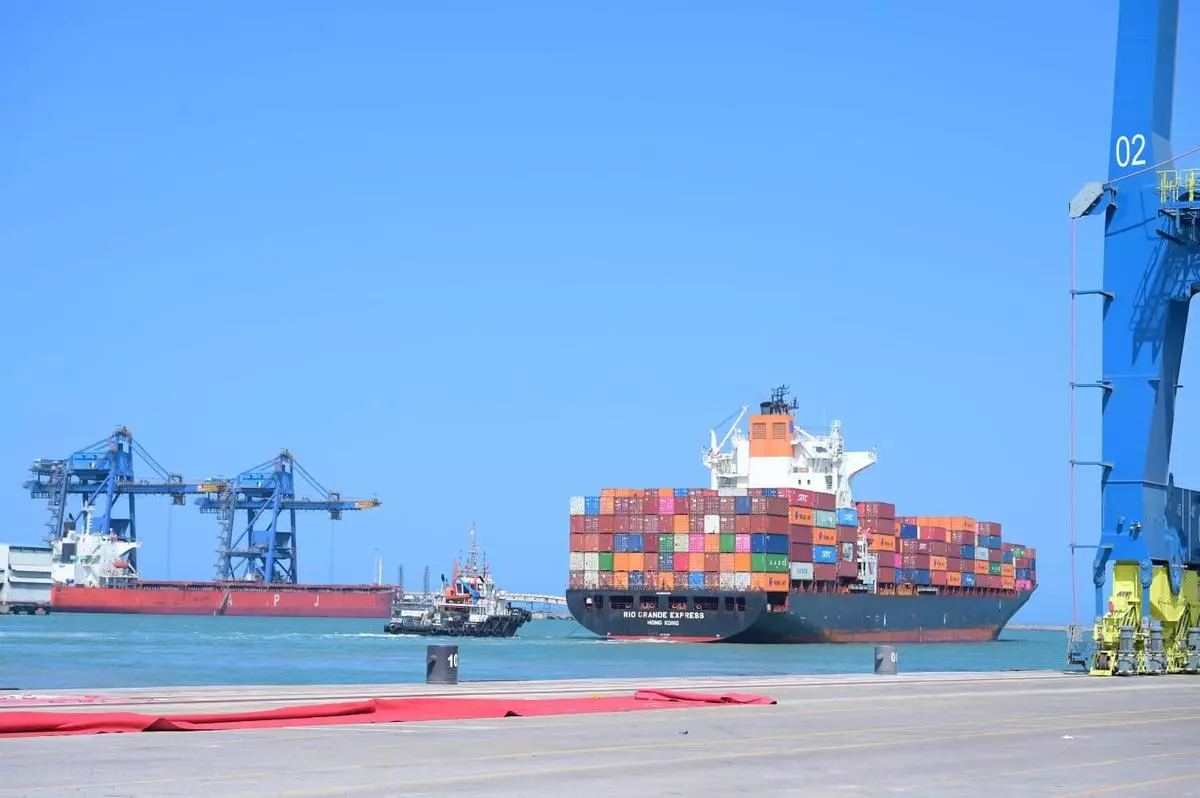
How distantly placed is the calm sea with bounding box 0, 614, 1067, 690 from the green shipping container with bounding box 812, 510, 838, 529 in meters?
6.80

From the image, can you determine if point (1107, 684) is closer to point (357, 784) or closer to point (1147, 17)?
point (1147, 17)

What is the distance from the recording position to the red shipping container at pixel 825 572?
81056 mm

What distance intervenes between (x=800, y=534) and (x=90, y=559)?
271 ft

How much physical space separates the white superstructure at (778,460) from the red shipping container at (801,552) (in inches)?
312

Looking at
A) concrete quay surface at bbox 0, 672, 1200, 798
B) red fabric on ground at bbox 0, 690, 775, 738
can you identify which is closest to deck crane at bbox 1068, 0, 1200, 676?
concrete quay surface at bbox 0, 672, 1200, 798

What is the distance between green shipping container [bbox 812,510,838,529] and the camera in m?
81.9

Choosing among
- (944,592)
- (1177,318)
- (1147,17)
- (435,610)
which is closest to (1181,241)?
(1177,318)

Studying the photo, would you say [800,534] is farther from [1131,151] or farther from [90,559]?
[90,559]

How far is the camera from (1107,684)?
31328mm

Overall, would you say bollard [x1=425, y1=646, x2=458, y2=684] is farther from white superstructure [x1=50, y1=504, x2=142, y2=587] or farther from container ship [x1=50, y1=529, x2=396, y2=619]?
white superstructure [x1=50, y1=504, x2=142, y2=587]

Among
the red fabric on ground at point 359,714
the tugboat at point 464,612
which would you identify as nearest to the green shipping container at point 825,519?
the tugboat at point 464,612

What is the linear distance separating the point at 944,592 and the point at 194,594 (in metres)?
70.7

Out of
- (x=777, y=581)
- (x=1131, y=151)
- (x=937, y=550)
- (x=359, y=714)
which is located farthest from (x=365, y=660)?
(x=937, y=550)

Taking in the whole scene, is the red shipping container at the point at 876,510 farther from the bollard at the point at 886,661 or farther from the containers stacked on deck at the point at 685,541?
the bollard at the point at 886,661
